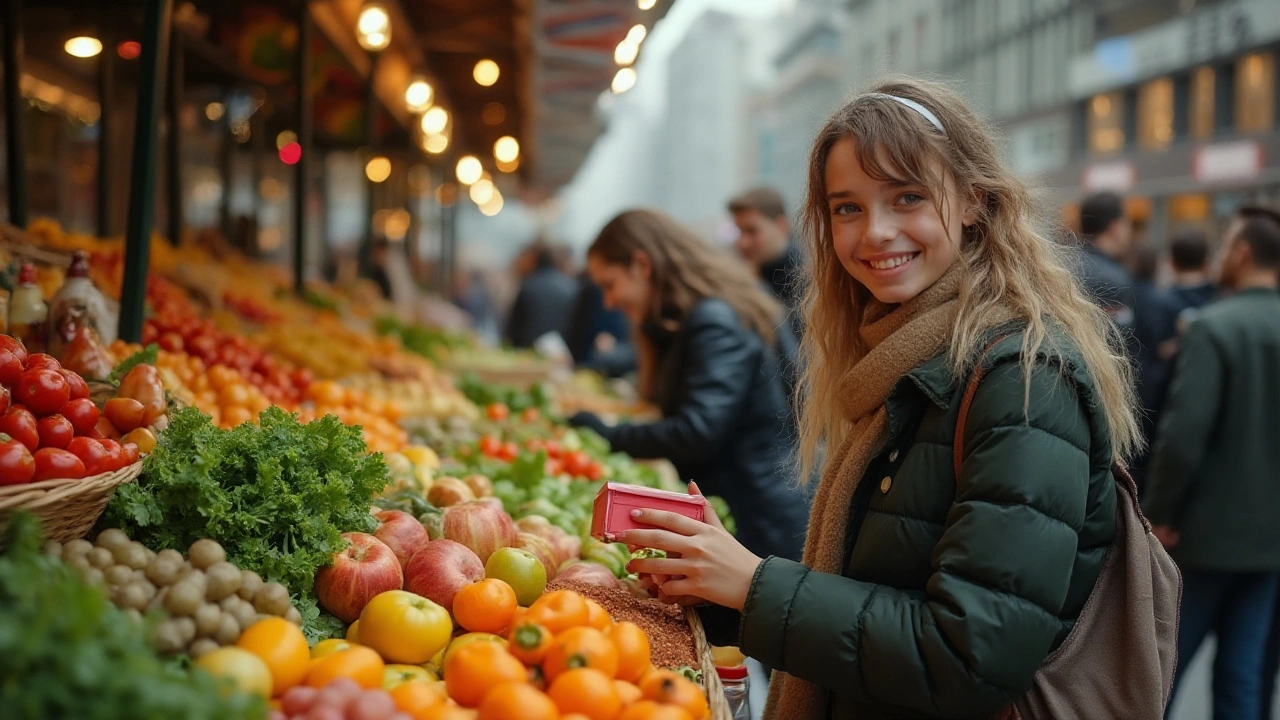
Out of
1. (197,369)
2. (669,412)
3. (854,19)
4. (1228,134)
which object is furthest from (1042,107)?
(197,369)

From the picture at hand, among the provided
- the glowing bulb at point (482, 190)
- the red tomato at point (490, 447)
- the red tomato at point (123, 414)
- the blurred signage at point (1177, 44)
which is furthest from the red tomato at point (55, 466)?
the blurred signage at point (1177, 44)

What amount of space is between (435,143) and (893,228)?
1115cm

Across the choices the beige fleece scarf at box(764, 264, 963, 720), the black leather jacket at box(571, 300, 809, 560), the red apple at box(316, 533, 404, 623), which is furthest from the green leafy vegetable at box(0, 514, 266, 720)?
the black leather jacket at box(571, 300, 809, 560)

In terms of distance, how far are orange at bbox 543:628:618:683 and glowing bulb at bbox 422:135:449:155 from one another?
11106 mm

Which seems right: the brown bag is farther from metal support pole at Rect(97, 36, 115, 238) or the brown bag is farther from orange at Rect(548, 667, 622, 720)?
metal support pole at Rect(97, 36, 115, 238)

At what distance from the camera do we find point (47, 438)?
197 centimetres

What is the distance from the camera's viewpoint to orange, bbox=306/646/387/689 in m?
1.77

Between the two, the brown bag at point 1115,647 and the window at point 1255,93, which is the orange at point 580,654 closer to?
the brown bag at point 1115,647

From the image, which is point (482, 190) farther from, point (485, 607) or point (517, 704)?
point (517, 704)

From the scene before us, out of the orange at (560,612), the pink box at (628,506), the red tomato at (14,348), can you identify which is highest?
the red tomato at (14,348)

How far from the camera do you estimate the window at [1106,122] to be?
82.2 ft

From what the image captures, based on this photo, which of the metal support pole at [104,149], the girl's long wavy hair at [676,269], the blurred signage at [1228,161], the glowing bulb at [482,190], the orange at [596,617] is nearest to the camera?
the orange at [596,617]

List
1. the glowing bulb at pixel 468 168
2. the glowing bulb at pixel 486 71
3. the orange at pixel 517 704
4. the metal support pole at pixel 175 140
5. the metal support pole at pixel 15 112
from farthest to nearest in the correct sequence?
the glowing bulb at pixel 468 168 < the glowing bulb at pixel 486 71 < the metal support pole at pixel 175 140 < the metal support pole at pixel 15 112 < the orange at pixel 517 704

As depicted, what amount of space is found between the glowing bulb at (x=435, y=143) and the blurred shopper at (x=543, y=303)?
97.3 inches
